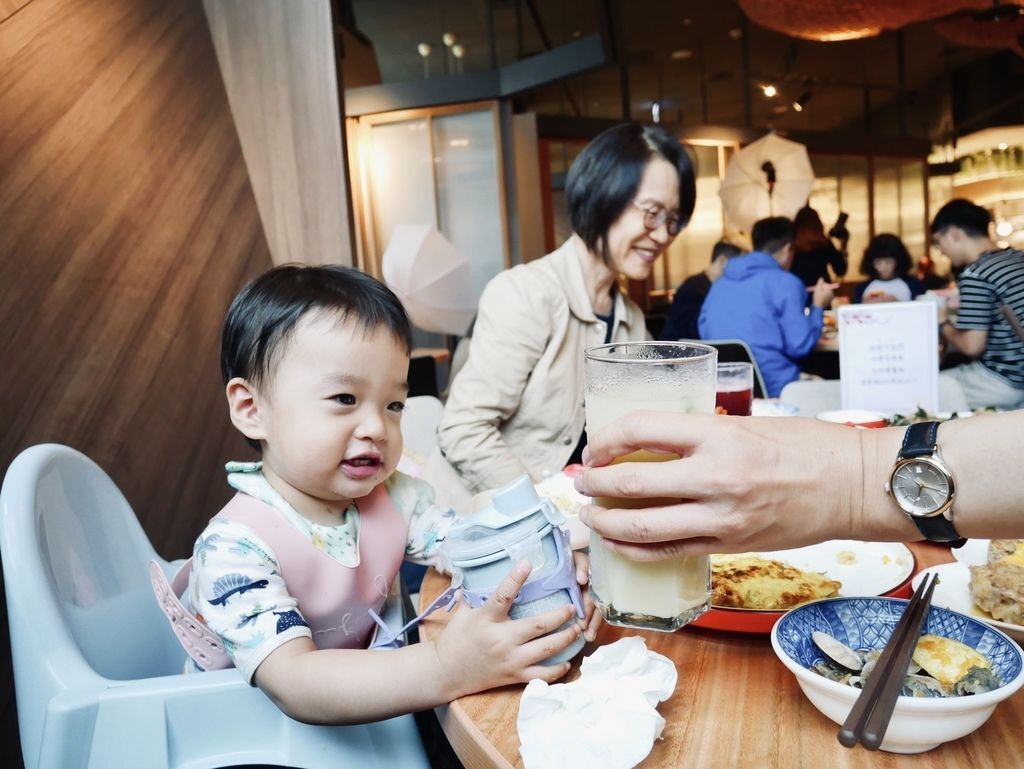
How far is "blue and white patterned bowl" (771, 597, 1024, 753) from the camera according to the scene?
663mm

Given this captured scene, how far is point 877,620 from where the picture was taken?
852 millimetres

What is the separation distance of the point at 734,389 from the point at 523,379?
0.68 metres

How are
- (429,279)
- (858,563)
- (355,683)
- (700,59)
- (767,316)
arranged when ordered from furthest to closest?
(700,59)
(429,279)
(767,316)
(858,563)
(355,683)

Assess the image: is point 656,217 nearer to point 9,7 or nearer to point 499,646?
point 499,646

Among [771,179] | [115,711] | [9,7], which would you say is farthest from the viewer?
[771,179]

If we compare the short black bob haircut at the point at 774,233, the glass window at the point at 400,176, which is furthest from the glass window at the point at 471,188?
the short black bob haircut at the point at 774,233

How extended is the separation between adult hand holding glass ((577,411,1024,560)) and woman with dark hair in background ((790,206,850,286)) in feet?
19.9

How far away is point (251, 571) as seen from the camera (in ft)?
3.42

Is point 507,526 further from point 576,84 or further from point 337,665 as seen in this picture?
point 576,84

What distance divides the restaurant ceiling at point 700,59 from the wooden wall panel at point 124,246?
3601 millimetres

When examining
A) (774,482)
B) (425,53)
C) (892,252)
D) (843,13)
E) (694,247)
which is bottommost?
(774,482)

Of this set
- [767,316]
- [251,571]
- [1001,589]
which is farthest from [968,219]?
[251,571]

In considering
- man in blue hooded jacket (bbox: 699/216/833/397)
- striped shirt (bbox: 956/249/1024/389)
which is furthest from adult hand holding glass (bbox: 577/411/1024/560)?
striped shirt (bbox: 956/249/1024/389)

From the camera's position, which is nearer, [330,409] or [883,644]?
[883,644]
